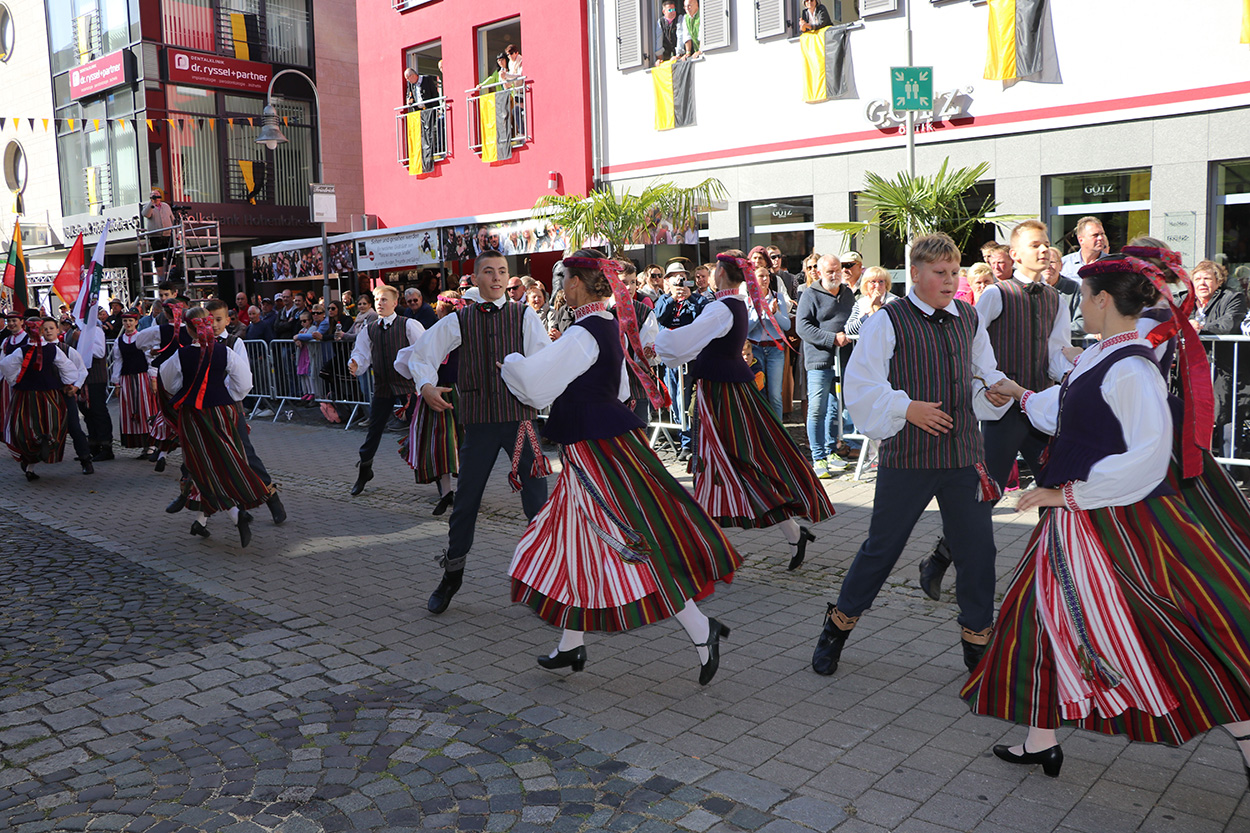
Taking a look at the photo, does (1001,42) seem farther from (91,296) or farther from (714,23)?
(91,296)

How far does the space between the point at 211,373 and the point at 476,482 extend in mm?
2866

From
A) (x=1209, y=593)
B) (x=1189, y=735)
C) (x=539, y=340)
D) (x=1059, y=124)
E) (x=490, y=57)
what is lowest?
(x=1189, y=735)

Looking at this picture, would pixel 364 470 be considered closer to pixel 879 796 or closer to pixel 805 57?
pixel 879 796

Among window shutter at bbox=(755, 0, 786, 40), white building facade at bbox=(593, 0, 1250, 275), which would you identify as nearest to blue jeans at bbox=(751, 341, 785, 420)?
white building facade at bbox=(593, 0, 1250, 275)

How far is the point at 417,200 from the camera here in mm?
20094

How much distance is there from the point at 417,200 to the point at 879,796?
18168mm

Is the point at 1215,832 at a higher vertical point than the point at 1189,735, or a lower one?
lower

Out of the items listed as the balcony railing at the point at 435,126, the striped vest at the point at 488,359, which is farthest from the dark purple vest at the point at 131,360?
the balcony railing at the point at 435,126

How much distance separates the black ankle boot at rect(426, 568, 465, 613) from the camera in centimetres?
562

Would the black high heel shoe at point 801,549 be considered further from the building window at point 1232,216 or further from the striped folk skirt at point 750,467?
the building window at point 1232,216

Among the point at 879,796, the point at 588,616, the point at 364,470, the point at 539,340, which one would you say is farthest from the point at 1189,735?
the point at 364,470

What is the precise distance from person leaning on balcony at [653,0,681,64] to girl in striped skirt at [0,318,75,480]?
9.29 meters

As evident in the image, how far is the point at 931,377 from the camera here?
4211 mm

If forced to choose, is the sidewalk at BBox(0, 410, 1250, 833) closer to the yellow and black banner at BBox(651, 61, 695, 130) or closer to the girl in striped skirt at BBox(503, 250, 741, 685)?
the girl in striped skirt at BBox(503, 250, 741, 685)
